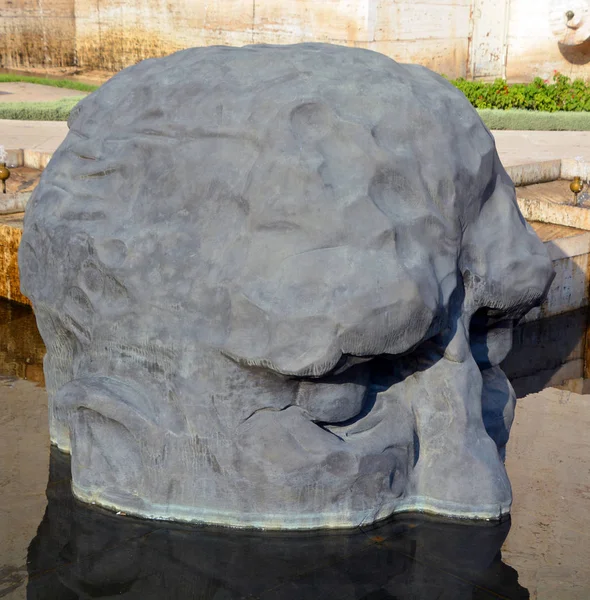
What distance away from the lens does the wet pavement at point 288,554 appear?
3.44 m

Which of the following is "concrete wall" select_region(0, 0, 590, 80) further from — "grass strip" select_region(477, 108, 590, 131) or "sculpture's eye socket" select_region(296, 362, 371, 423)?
"sculpture's eye socket" select_region(296, 362, 371, 423)

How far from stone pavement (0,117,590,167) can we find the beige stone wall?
7.54 meters

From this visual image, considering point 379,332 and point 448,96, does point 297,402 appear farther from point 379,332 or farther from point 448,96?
point 448,96

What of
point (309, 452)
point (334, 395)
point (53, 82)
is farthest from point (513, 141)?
point (53, 82)

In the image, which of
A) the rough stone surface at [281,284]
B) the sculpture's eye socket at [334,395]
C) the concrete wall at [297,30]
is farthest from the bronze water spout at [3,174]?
the concrete wall at [297,30]

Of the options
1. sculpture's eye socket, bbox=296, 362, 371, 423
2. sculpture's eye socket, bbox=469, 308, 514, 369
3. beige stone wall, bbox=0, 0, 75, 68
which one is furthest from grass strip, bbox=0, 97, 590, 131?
sculpture's eye socket, bbox=296, 362, 371, 423

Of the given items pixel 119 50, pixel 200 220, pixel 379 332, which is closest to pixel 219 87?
pixel 200 220

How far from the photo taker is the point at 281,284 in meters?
3.50

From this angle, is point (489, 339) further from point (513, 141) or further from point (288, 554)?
point (513, 141)

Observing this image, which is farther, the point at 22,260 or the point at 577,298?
the point at 577,298

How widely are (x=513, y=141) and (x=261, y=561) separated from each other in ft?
28.8

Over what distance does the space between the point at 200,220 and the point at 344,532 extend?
1.31m

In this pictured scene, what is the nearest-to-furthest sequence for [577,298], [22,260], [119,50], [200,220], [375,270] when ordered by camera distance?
[375,270], [200,220], [22,260], [577,298], [119,50]

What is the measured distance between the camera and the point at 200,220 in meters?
3.71
